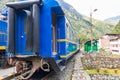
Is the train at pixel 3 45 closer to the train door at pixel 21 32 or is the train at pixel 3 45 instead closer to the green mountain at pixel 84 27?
the train door at pixel 21 32

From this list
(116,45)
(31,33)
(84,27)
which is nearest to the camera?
(31,33)

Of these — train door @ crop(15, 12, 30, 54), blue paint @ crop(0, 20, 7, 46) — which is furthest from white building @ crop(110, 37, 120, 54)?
train door @ crop(15, 12, 30, 54)

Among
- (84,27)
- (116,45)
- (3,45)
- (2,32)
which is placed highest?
(84,27)

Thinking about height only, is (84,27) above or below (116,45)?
above

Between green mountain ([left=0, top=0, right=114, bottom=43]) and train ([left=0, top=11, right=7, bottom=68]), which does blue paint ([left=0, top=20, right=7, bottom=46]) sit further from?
green mountain ([left=0, top=0, right=114, bottom=43])

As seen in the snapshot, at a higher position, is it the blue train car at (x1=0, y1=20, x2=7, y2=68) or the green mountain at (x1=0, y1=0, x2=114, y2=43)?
the green mountain at (x1=0, y1=0, x2=114, y2=43)

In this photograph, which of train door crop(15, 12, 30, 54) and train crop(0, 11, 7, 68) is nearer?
train door crop(15, 12, 30, 54)

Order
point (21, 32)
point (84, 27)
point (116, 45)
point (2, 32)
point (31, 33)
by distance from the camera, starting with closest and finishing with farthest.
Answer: point (31, 33) → point (21, 32) → point (2, 32) → point (116, 45) → point (84, 27)

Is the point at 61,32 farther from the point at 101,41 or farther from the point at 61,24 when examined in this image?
the point at 101,41

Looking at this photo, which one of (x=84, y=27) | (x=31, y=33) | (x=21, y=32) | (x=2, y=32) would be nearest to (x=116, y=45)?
(x=2, y=32)

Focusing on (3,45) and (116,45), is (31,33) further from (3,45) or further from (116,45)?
(116,45)

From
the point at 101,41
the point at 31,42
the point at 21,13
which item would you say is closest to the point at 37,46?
the point at 31,42

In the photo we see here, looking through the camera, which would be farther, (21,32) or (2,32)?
(2,32)

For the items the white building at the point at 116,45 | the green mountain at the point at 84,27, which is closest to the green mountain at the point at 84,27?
the green mountain at the point at 84,27
